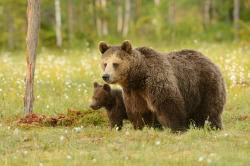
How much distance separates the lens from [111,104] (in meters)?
7.99

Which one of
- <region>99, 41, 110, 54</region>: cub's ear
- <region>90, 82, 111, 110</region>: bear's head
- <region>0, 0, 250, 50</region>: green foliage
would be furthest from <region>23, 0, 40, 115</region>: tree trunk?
<region>0, 0, 250, 50</region>: green foliage

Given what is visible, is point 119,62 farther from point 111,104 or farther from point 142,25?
point 142,25

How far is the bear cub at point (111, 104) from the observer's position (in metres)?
7.77

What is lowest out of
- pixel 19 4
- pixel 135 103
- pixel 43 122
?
pixel 43 122

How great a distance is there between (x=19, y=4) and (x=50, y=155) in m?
25.7

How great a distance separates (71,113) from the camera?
8.16 meters

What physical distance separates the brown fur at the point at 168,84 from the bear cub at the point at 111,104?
2.29ft

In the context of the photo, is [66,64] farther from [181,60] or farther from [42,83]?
[181,60]

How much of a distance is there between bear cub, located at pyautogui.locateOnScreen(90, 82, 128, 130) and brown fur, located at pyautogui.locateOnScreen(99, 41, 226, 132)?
0.70 metres

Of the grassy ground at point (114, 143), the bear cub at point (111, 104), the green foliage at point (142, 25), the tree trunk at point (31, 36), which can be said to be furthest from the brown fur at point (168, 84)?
the green foliage at point (142, 25)

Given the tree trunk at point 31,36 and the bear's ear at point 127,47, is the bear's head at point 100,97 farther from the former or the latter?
the bear's ear at point 127,47

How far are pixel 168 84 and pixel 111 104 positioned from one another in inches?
67.7

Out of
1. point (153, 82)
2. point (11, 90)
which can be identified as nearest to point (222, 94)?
point (153, 82)

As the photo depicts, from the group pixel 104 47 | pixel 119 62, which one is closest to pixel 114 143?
pixel 119 62
